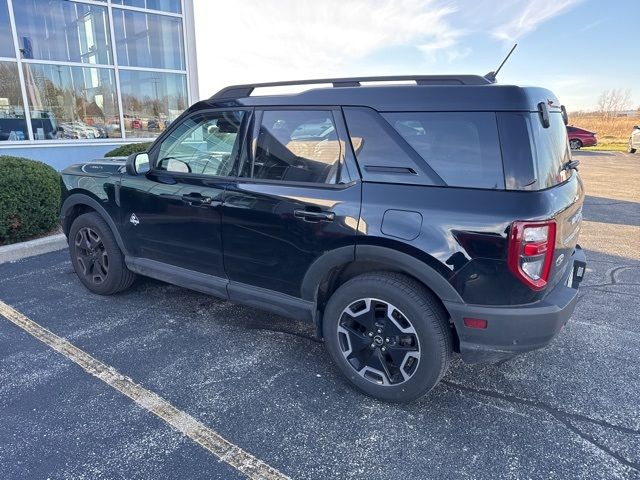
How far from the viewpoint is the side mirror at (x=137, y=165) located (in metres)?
3.55

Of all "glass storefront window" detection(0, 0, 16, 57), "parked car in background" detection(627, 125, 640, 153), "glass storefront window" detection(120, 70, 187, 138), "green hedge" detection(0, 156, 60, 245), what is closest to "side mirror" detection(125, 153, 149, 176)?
"green hedge" detection(0, 156, 60, 245)

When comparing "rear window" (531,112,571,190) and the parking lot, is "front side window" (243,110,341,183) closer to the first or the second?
"rear window" (531,112,571,190)

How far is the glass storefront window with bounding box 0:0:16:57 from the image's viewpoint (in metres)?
7.88

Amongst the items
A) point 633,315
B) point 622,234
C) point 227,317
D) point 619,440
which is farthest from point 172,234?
point 622,234

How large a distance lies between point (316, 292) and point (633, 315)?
3012 millimetres

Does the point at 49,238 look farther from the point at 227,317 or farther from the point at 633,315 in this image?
the point at 633,315

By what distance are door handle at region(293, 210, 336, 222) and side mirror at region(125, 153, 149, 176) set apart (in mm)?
1626

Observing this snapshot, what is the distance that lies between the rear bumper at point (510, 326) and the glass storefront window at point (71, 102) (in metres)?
9.34

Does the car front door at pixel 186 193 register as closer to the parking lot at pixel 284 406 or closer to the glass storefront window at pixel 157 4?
the parking lot at pixel 284 406

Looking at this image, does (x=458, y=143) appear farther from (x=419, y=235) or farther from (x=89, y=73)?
(x=89, y=73)

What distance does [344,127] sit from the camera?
2645mm

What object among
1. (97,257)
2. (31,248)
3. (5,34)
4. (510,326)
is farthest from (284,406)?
(5,34)

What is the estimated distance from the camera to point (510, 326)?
2.26m

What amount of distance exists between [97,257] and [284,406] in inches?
102
